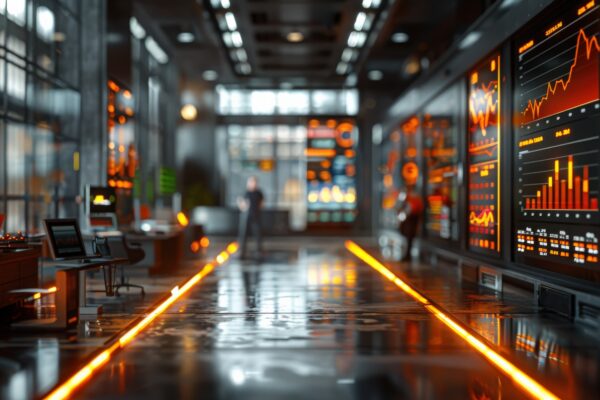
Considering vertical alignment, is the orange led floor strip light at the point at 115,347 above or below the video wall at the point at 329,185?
below

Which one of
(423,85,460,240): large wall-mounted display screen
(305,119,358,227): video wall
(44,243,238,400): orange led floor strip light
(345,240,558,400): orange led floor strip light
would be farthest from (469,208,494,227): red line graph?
(305,119,358,227): video wall

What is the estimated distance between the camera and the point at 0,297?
682cm

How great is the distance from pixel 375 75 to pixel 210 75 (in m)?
5.13

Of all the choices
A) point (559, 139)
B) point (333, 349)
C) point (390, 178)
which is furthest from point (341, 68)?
point (333, 349)

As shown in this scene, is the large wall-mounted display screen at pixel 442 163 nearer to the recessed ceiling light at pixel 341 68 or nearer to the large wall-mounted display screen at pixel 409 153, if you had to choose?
the large wall-mounted display screen at pixel 409 153

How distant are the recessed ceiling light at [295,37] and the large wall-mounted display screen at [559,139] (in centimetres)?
950

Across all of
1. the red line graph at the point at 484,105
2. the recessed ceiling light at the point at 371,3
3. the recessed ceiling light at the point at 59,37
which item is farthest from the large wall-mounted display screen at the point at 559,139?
the recessed ceiling light at the point at 59,37

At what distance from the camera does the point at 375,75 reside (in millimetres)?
22609

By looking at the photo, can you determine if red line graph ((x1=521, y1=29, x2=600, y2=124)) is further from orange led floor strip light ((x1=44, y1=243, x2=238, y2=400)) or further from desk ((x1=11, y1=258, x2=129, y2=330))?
desk ((x1=11, y1=258, x2=129, y2=330))

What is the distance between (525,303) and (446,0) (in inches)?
313

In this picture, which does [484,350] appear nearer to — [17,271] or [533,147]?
[533,147]

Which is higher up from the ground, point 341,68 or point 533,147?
point 341,68

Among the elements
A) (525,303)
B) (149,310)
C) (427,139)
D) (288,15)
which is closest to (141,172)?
(288,15)

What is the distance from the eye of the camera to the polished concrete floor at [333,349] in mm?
4410
